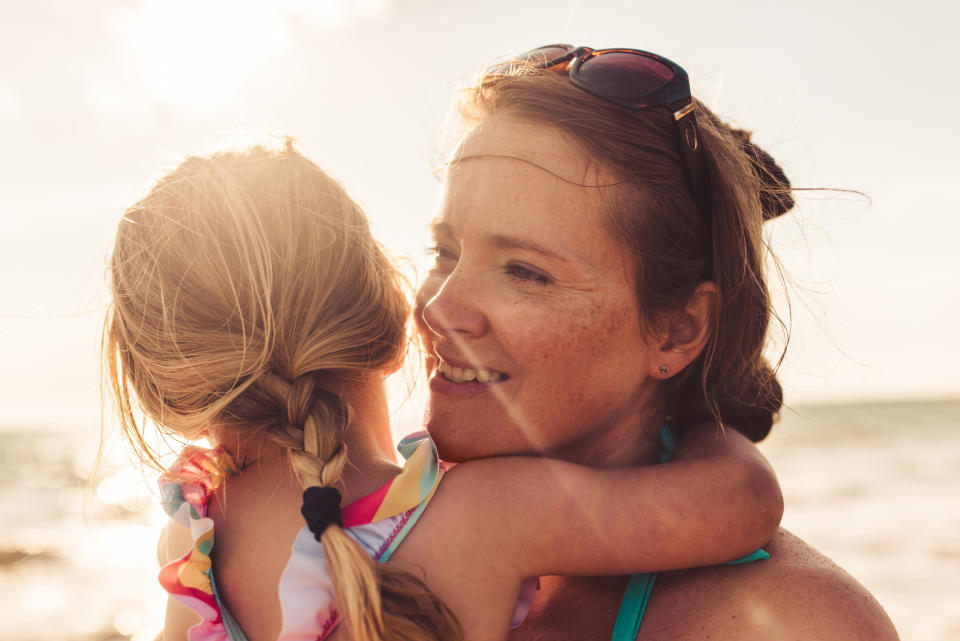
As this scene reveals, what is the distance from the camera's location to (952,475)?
49.5 feet

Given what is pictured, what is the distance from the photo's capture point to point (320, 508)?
171 centimetres

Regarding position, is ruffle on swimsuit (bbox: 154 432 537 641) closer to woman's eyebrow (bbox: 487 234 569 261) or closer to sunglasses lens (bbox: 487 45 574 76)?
woman's eyebrow (bbox: 487 234 569 261)

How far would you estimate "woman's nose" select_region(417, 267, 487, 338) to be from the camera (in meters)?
2.12

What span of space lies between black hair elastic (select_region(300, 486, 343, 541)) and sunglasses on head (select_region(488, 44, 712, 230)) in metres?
1.49

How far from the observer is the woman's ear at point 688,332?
7.80 ft

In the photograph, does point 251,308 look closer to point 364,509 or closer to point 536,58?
point 364,509

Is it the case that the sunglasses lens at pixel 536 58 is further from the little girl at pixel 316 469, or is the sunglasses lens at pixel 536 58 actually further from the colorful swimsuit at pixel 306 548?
the colorful swimsuit at pixel 306 548

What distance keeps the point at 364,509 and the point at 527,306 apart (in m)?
0.75

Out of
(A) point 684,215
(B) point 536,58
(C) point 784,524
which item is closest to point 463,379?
(A) point 684,215

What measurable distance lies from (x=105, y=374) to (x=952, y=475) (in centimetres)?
1732

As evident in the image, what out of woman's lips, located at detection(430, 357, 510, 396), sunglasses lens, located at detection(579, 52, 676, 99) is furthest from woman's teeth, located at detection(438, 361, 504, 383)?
sunglasses lens, located at detection(579, 52, 676, 99)

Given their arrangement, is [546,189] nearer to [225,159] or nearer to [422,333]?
[422,333]

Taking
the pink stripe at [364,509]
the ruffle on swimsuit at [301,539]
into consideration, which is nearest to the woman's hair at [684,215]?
the ruffle on swimsuit at [301,539]

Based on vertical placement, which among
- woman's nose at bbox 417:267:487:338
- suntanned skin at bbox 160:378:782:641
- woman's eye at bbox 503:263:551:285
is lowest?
suntanned skin at bbox 160:378:782:641
